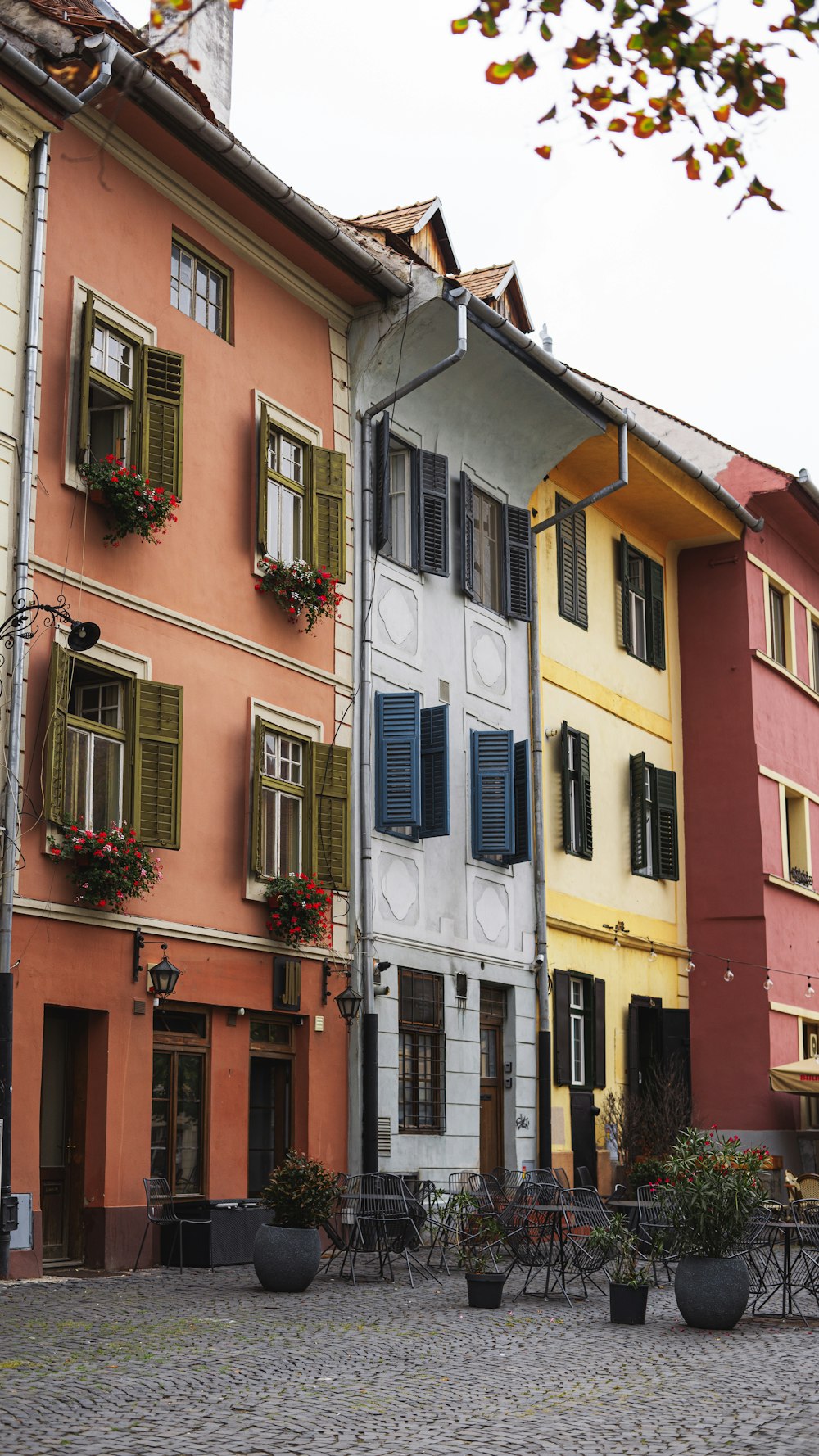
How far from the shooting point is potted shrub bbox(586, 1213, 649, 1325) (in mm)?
11859

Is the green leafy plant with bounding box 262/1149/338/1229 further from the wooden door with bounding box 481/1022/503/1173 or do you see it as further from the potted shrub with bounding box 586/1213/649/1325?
the wooden door with bounding box 481/1022/503/1173

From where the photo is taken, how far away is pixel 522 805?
20172mm

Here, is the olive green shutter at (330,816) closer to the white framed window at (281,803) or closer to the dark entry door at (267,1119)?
the white framed window at (281,803)

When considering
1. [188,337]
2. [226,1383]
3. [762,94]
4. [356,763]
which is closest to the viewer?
[762,94]

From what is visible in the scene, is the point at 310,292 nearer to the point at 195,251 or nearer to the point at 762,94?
the point at 195,251

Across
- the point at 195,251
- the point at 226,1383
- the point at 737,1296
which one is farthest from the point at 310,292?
the point at 226,1383

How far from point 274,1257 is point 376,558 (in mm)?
8030

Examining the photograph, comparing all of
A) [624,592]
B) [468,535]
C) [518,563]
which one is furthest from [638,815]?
[468,535]

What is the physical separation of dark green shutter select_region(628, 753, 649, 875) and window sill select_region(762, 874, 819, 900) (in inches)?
81.9

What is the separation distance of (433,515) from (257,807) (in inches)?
188

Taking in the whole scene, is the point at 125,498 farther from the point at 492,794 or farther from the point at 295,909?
the point at 492,794

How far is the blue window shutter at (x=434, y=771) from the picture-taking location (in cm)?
1853

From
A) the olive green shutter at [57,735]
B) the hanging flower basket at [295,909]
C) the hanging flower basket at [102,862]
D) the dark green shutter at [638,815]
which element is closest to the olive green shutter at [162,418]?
the olive green shutter at [57,735]

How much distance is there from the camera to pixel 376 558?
18.5m
